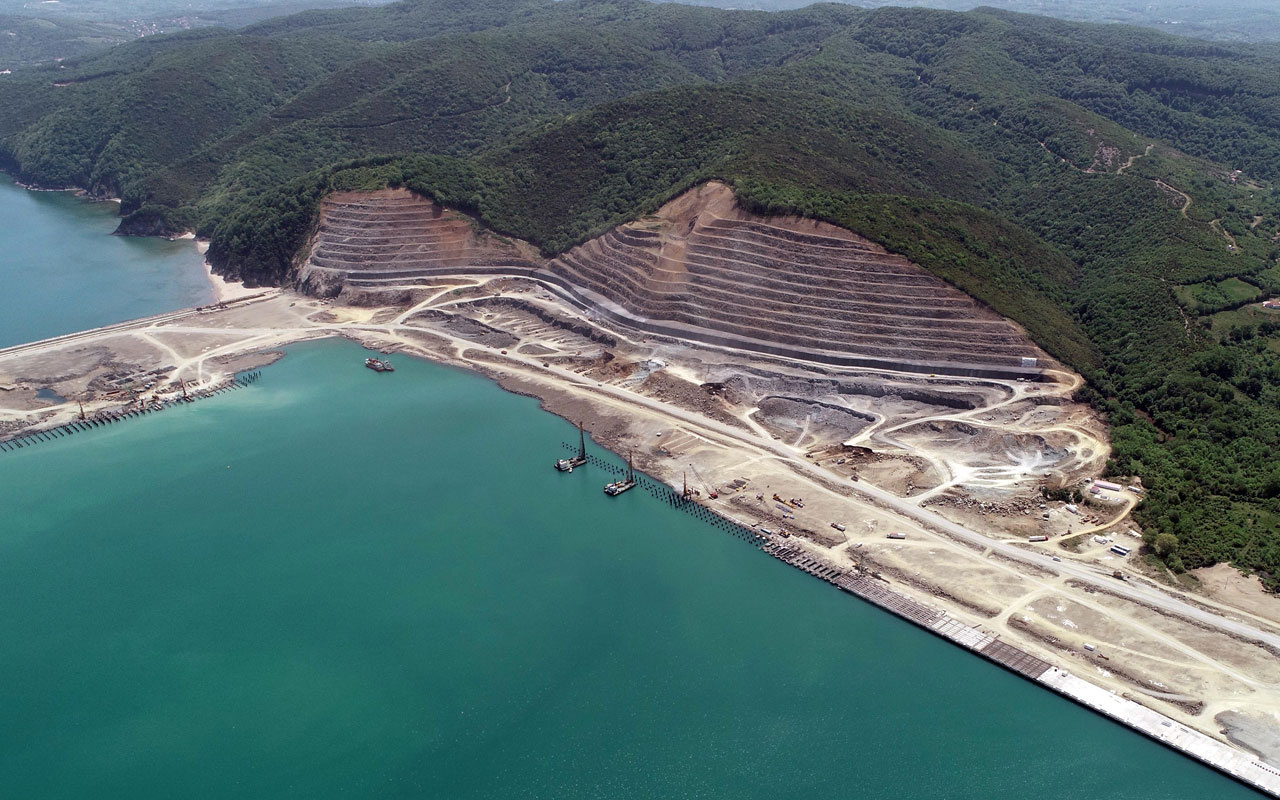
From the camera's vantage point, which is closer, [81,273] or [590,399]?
[590,399]

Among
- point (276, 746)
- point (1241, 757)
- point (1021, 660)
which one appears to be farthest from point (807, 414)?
point (276, 746)

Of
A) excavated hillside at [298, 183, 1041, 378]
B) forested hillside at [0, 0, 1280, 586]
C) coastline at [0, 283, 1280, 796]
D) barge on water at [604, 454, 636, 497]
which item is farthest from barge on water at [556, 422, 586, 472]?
forested hillside at [0, 0, 1280, 586]

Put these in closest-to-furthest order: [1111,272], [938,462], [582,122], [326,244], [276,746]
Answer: [276,746], [938,462], [1111,272], [326,244], [582,122]

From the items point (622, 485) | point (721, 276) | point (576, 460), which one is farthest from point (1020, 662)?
point (721, 276)

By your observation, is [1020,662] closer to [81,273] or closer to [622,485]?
[622,485]

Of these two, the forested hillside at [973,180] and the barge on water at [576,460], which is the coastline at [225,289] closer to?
the forested hillside at [973,180]

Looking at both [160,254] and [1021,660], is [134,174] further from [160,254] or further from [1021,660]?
[1021,660]

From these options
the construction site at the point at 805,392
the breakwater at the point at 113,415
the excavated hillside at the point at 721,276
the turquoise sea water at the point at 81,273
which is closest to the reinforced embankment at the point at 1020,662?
the construction site at the point at 805,392
